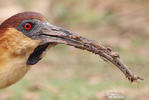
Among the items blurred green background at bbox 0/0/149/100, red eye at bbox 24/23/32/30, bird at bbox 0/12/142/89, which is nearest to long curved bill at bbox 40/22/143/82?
bird at bbox 0/12/142/89

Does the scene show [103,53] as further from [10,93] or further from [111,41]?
[111,41]

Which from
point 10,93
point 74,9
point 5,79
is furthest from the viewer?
point 74,9

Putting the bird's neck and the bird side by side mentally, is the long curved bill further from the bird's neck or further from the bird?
the bird's neck

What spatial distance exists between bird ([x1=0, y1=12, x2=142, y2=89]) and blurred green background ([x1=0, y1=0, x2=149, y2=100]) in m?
1.24

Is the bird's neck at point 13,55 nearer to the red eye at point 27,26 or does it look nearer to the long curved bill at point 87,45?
the red eye at point 27,26

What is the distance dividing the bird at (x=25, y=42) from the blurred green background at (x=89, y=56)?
1243mm

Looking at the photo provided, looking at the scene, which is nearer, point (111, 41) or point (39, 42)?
point (39, 42)

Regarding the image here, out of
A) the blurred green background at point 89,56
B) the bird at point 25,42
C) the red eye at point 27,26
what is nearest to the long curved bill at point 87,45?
the bird at point 25,42

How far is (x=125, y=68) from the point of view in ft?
17.5

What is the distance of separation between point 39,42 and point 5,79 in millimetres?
531

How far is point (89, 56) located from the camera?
422 inches

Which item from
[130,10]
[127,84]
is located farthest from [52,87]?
[130,10]

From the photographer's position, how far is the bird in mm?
5137

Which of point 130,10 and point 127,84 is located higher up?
point 130,10
